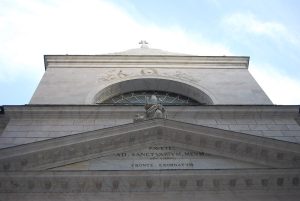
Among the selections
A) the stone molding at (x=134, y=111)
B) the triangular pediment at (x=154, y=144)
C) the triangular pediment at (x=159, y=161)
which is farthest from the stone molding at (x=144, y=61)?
the triangular pediment at (x=159, y=161)

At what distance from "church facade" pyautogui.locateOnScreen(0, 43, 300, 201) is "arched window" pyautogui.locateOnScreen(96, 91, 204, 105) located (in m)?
1.02

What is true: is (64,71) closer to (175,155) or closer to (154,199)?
(175,155)

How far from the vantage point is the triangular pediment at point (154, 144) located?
11.6 metres

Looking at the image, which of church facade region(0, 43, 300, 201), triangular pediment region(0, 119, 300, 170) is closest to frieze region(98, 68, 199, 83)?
church facade region(0, 43, 300, 201)

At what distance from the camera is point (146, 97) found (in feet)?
62.6

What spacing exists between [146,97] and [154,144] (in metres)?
6.58

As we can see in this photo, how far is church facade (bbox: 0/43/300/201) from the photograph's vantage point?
1063 cm

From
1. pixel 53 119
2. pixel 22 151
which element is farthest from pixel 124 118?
pixel 22 151

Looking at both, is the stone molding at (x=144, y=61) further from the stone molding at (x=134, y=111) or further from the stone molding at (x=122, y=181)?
the stone molding at (x=122, y=181)

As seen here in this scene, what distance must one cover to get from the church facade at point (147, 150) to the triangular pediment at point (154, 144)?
0.08 ft

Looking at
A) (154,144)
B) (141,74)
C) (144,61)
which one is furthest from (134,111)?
(144,61)

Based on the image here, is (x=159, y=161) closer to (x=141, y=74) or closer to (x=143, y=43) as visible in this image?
(x=141, y=74)

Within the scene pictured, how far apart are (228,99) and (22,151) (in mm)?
8322

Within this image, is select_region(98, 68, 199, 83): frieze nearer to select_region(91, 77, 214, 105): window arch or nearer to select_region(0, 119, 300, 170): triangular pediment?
select_region(91, 77, 214, 105): window arch
